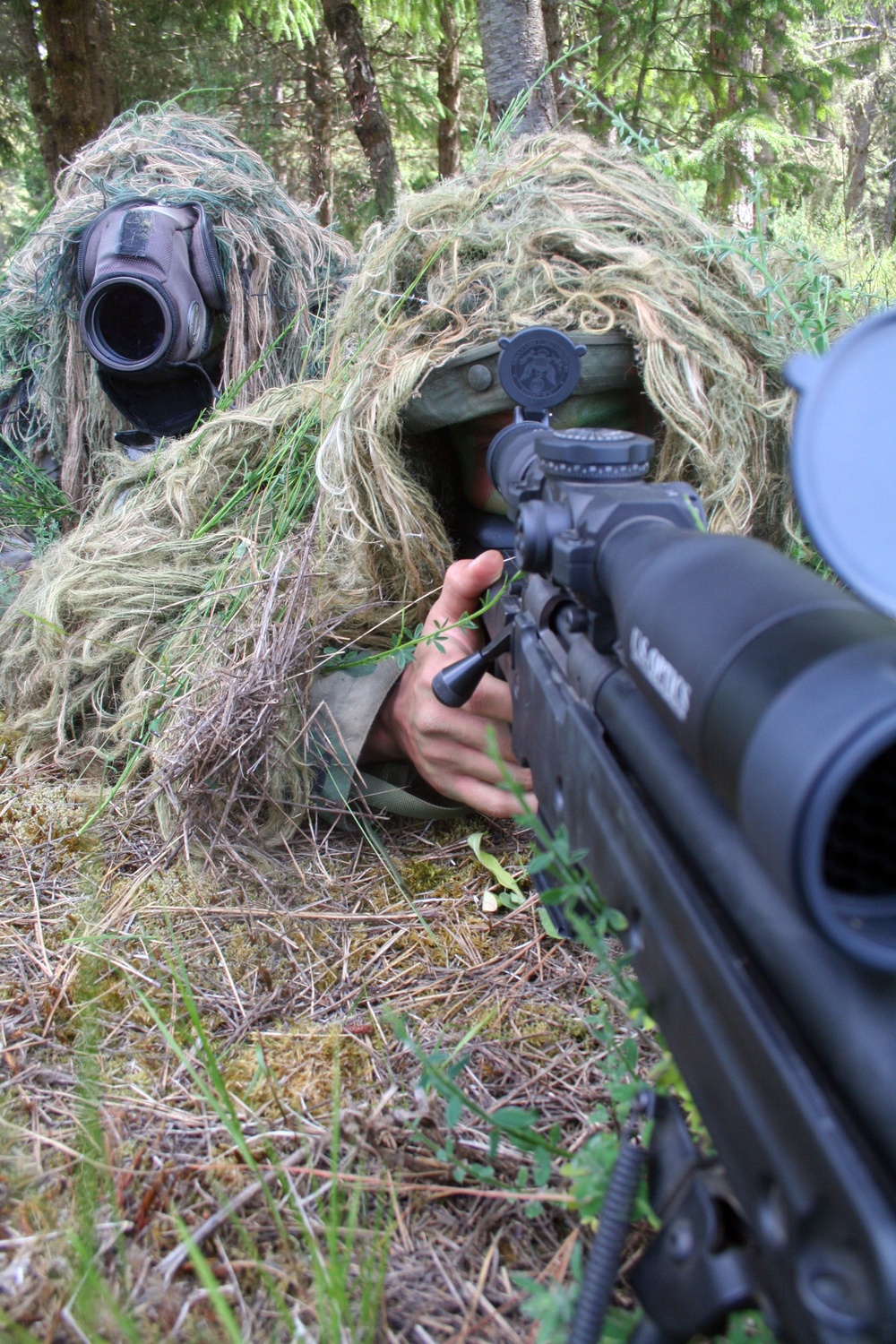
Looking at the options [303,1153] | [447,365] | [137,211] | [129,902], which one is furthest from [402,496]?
[137,211]

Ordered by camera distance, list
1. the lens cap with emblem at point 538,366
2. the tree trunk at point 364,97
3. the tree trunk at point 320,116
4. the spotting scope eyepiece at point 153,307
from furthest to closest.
→ the tree trunk at point 320,116
the tree trunk at point 364,97
the spotting scope eyepiece at point 153,307
the lens cap with emblem at point 538,366

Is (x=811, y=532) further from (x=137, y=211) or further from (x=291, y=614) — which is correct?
(x=137, y=211)

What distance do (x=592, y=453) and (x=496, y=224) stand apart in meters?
1.08

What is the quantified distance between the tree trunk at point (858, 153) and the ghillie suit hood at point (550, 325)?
29.2 ft

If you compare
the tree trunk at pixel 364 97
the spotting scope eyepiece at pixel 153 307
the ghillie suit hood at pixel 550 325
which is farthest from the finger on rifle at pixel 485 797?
the tree trunk at pixel 364 97

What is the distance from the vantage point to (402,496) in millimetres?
1864

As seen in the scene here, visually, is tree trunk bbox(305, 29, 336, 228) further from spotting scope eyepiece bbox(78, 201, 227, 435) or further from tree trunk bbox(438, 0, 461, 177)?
spotting scope eyepiece bbox(78, 201, 227, 435)

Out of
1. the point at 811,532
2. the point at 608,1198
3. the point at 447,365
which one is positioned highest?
the point at 447,365

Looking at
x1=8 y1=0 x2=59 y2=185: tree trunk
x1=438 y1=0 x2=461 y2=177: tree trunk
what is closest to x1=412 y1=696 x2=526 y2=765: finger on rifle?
x1=8 y1=0 x2=59 y2=185: tree trunk

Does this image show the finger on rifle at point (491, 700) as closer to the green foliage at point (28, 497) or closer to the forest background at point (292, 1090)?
the forest background at point (292, 1090)

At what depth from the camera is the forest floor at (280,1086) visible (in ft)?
3.06

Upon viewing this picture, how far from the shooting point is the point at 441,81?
286 inches

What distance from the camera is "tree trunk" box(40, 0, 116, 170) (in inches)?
207

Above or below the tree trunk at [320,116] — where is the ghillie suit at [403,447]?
below
